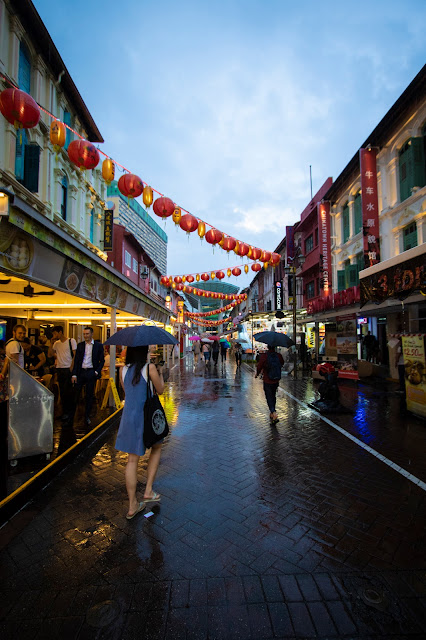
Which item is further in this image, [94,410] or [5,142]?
[5,142]

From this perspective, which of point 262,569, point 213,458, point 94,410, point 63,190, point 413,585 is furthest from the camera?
point 63,190

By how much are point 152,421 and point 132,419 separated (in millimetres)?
210

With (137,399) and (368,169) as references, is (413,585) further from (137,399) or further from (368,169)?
(368,169)

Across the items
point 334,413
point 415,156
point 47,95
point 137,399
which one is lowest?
point 334,413

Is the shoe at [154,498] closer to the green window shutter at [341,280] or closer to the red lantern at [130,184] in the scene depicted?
the red lantern at [130,184]

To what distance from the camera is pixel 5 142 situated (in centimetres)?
1082

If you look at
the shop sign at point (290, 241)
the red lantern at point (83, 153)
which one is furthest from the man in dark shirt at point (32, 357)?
the shop sign at point (290, 241)

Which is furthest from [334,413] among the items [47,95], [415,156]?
[47,95]

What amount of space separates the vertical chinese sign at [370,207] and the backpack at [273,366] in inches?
346

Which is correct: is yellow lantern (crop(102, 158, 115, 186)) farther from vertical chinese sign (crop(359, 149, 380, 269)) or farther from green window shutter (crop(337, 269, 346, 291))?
green window shutter (crop(337, 269, 346, 291))

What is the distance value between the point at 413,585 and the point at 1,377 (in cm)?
444

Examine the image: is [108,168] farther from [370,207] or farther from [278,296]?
[278,296]

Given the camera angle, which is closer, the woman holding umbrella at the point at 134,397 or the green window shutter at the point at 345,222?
the woman holding umbrella at the point at 134,397

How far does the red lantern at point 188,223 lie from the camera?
30.6ft
